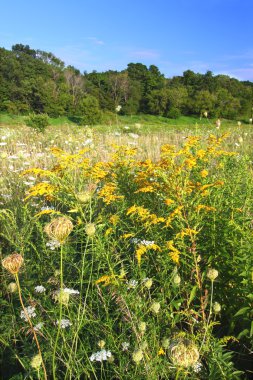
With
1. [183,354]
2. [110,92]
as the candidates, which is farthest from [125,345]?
[110,92]

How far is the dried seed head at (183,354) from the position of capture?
1.13 meters

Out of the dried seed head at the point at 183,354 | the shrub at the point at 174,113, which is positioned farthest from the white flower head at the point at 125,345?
the shrub at the point at 174,113

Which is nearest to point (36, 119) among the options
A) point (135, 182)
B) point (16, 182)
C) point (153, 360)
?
point (16, 182)

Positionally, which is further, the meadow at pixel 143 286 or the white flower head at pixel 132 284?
the white flower head at pixel 132 284

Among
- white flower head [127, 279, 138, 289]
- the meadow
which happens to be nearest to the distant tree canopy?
the meadow

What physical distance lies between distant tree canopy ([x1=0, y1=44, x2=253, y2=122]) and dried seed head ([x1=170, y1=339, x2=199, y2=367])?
2779cm

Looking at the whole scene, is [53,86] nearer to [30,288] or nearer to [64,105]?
[64,105]

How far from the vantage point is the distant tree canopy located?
3167 centimetres

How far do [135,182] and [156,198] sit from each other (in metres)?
0.20

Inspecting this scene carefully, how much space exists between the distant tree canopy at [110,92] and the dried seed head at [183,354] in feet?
91.2

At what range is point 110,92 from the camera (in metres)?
38.9

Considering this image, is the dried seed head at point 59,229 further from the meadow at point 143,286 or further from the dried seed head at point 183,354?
the dried seed head at point 183,354

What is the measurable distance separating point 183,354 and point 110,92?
130 feet

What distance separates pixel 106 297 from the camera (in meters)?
1.78
